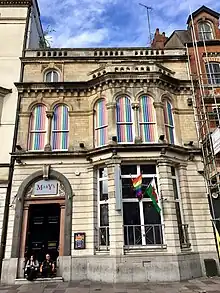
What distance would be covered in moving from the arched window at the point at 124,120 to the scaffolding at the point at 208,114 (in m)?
3.70

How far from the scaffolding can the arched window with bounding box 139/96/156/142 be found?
248 cm

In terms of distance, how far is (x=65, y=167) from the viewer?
41.1 feet

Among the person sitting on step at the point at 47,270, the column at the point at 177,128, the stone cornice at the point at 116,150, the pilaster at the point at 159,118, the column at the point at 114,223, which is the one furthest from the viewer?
the column at the point at 177,128

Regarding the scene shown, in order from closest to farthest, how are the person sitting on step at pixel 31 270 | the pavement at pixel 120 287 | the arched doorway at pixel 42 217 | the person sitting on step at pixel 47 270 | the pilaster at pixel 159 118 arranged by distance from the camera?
the pavement at pixel 120 287
the person sitting on step at pixel 31 270
the person sitting on step at pixel 47 270
the arched doorway at pixel 42 217
the pilaster at pixel 159 118

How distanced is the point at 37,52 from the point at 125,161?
914 centimetres

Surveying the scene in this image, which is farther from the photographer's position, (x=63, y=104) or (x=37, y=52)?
(x=37, y=52)

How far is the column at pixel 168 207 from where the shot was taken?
1058 cm

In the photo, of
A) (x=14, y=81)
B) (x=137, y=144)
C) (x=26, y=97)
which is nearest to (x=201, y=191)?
(x=137, y=144)

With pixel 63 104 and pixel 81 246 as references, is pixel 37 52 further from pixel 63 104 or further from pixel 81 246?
pixel 81 246

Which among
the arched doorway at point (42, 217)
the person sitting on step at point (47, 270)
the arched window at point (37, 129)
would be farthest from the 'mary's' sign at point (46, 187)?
the person sitting on step at point (47, 270)

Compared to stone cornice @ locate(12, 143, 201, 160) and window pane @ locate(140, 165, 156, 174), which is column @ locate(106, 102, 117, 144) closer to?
stone cornice @ locate(12, 143, 201, 160)

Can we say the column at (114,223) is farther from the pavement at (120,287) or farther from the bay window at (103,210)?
the pavement at (120,287)

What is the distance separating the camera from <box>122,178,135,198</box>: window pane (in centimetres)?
1151

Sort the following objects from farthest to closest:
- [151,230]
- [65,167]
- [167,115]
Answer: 1. [167,115]
2. [65,167]
3. [151,230]
